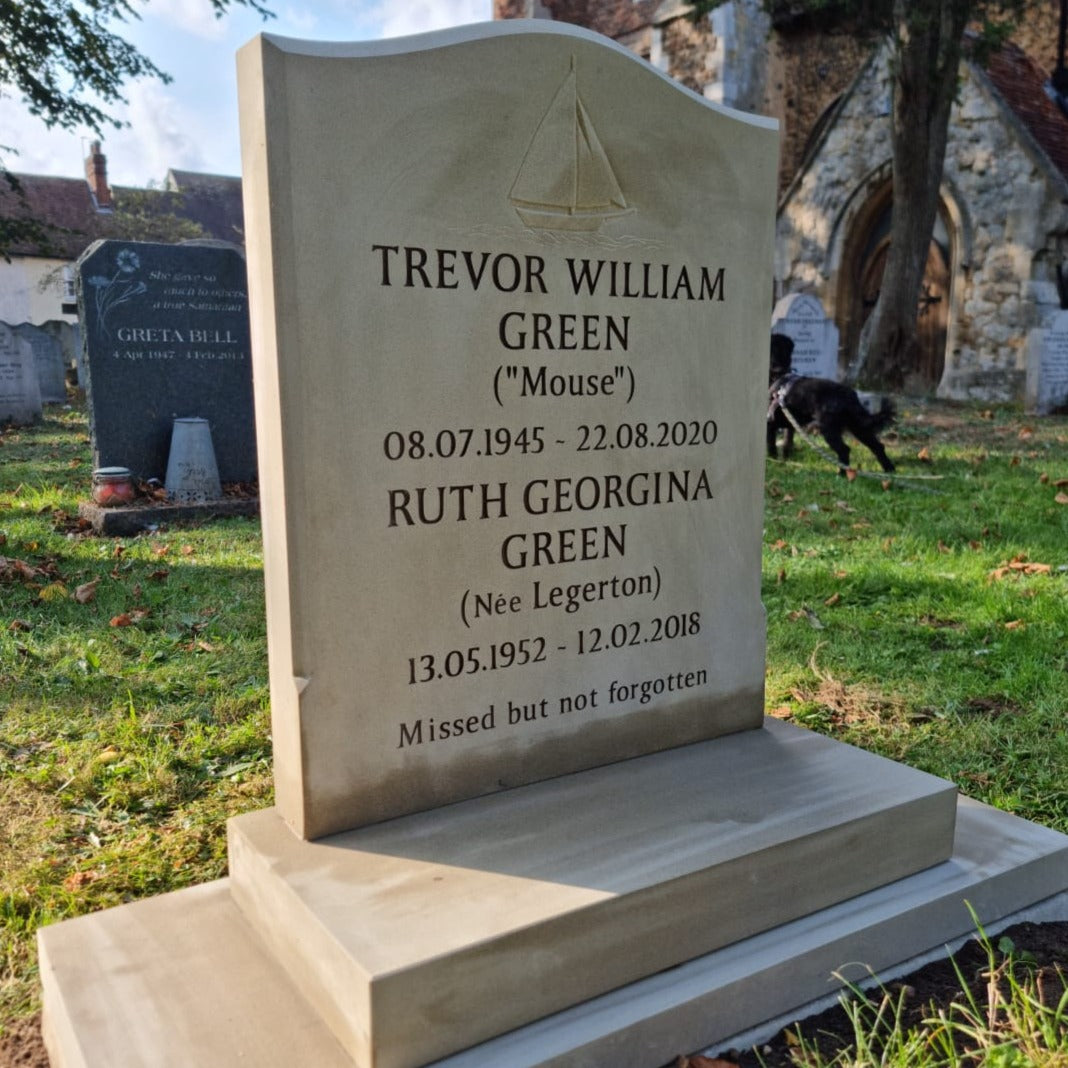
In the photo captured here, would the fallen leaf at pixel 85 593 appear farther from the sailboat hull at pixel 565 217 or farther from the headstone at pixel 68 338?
the headstone at pixel 68 338

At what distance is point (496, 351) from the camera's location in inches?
86.3

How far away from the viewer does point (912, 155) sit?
12.6 meters

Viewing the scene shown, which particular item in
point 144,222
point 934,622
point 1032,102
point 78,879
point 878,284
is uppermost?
point 144,222

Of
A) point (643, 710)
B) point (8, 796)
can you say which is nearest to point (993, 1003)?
point (643, 710)

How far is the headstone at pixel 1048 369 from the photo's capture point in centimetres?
1228

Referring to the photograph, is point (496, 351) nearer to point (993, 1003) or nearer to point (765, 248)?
point (765, 248)

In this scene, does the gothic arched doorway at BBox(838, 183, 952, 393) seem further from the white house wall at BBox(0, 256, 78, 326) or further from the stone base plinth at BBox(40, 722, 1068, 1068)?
the white house wall at BBox(0, 256, 78, 326)

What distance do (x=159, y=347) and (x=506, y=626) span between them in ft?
19.7

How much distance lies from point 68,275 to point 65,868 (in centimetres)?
3819

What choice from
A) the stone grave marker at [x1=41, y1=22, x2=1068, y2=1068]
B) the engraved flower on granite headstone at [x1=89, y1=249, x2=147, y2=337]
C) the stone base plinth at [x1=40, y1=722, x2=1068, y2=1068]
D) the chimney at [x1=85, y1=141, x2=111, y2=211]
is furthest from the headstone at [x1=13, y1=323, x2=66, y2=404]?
the chimney at [x1=85, y1=141, x2=111, y2=211]

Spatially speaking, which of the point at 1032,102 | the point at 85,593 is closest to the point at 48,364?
the point at 85,593

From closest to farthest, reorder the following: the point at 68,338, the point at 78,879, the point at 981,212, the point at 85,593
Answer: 1. the point at 78,879
2. the point at 85,593
3. the point at 981,212
4. the point at 68,338

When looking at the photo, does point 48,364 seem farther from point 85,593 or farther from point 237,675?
point 237,675

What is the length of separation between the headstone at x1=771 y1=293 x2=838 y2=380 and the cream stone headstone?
34.3 ft
